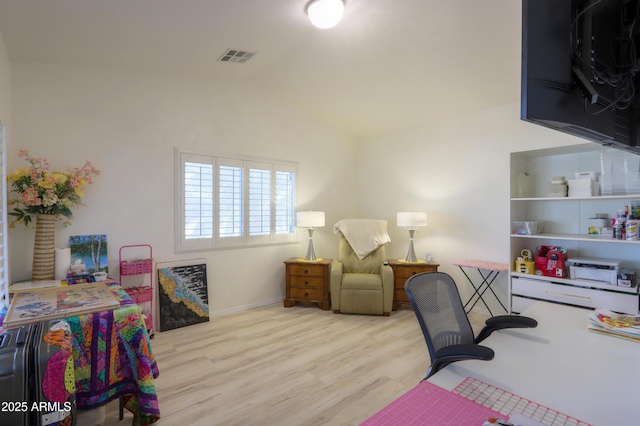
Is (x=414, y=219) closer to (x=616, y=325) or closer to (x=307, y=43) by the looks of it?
(x=307, y=43)

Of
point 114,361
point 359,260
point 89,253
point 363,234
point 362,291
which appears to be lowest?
point 362,291

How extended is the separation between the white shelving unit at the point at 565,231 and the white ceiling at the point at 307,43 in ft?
2.80

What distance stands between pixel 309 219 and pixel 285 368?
2.05 m

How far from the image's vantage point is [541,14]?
0.89 meters

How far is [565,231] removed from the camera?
3.44m

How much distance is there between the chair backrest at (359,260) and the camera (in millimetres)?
4387

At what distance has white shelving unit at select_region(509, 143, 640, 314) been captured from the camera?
2.86 meters

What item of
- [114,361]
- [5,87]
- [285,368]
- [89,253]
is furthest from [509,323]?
[5,87]

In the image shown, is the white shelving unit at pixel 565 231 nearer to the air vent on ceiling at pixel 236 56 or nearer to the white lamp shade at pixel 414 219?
the white lamp shade at pixel 414 219

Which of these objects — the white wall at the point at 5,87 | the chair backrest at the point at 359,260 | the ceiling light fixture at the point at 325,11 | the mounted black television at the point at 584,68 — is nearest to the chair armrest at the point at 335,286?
the chair backrest at the point at 359,260

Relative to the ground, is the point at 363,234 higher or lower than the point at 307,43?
lower

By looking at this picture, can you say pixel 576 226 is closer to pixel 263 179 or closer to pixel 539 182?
pixel 539 182

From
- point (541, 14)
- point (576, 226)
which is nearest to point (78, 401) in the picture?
point (541, 14)

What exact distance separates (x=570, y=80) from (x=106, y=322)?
2373mm
